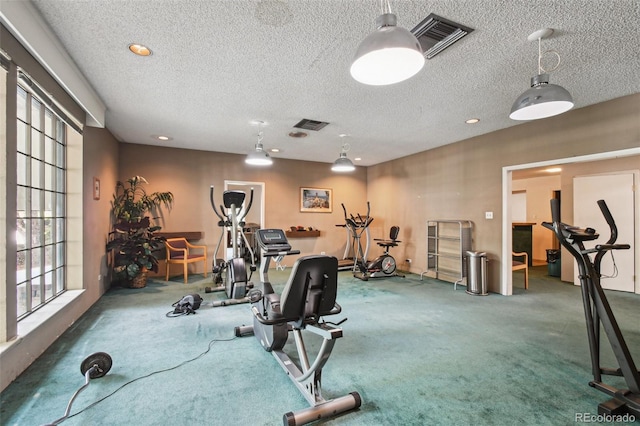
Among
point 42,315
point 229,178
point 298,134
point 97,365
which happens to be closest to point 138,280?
point 42,315

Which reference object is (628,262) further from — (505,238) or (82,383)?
(82,383)

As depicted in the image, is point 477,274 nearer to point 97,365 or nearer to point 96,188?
point 97,365

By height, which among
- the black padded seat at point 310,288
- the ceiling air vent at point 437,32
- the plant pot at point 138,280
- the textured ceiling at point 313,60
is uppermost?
the textured ceiling at point 313,60

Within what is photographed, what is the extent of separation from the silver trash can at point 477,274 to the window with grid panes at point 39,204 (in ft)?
19.0

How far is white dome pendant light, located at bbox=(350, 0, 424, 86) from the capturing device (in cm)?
147

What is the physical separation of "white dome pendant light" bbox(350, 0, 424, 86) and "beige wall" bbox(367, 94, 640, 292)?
149 inches

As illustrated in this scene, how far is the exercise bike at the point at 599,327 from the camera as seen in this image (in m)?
1.91

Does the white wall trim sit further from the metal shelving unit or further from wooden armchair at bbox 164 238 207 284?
the metal shelving unit

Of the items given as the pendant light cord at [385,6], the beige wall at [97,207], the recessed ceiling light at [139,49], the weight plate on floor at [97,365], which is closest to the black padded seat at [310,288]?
the weight plate on floor at [97,365]

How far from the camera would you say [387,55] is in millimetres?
1586

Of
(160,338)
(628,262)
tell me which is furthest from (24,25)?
(628,262)

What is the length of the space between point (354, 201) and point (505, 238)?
13.5ft

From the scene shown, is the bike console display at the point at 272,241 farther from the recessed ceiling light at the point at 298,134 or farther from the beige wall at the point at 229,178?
the beige wall at the point at 229,178

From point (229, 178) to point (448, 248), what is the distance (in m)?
5.11
